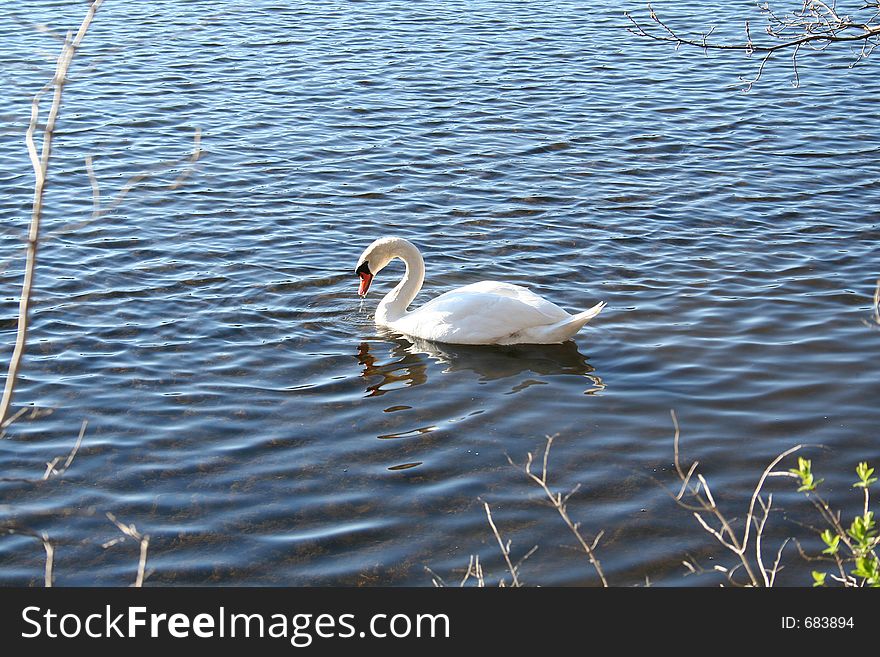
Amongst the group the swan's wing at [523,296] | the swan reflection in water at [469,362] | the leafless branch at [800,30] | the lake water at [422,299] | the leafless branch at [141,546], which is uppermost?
the leafless branch at [800,30]

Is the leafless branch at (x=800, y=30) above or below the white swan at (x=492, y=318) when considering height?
above

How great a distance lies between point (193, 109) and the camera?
14438 millimetres

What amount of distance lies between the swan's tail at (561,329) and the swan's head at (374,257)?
1.45m

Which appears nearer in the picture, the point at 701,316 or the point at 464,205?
the point at 701,316

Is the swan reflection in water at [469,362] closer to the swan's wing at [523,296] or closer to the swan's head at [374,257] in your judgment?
the swan's wing at [523,296]

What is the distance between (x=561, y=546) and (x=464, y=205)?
5.87 meters

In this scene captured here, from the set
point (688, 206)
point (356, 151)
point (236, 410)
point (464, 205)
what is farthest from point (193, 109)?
point (236, 410)

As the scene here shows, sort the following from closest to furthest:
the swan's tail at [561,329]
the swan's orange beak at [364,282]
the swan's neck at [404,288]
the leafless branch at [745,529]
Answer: the leafless branch at [745,529] < the swan's tail at [561,329] < the swan's neck at [404,288] < the swan's orange beak at [364,282]

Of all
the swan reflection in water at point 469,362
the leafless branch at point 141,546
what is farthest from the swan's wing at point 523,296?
the leafless branch at point 141,546

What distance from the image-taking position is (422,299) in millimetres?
10141

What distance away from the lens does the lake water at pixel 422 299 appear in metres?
6.61

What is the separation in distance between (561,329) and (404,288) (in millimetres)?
1524
